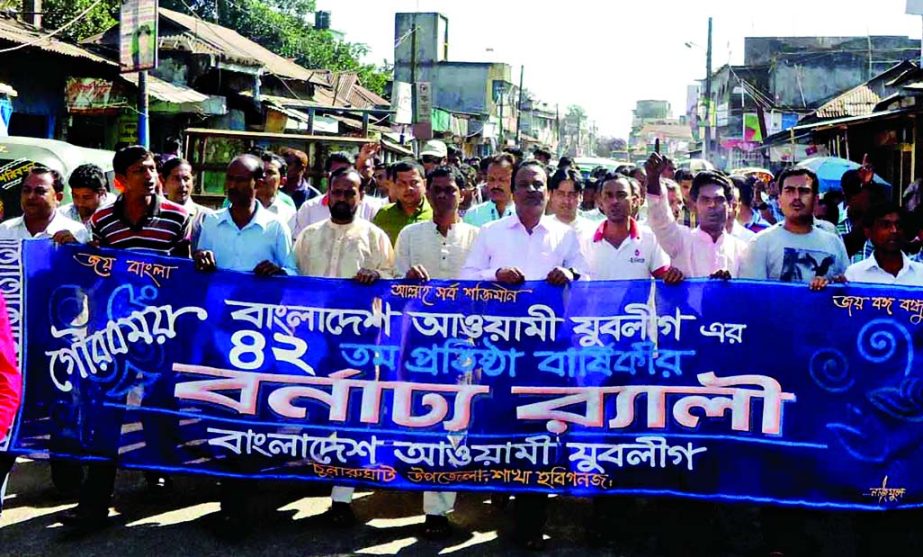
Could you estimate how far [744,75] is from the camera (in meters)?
48.1

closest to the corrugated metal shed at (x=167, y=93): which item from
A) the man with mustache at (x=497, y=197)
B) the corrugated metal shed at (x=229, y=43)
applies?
the corrugated metal shed at (x=229, y=43)

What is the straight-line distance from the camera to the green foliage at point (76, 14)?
950 inches

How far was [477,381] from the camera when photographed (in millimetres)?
4730

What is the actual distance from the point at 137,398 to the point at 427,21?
56.1 metres

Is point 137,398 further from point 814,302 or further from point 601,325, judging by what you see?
point 814,302

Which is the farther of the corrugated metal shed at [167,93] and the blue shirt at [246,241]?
the corrugated metal shed at [167,93]

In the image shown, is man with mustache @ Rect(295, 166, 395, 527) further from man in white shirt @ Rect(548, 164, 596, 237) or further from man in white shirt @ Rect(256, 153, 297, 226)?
man in white shirt @ Rect(256, 153, 297, 226)

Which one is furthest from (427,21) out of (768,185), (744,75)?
(768,185)

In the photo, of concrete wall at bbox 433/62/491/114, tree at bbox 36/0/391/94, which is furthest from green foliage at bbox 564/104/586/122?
tree at bbox 36/0/391/94

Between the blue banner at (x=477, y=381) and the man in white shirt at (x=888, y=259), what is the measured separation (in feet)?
0.77

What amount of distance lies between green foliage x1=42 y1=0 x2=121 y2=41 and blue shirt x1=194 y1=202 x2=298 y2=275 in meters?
18.8

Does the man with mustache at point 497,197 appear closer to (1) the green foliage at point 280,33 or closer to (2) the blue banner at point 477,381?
(2) the blue banner at point 477,381

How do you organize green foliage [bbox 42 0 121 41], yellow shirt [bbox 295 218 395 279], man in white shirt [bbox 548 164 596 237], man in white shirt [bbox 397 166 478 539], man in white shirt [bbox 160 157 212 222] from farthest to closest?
green foliage [bbox 42 0 121 41] < man in white shirt [bbox 160 157 212 222] < man in white shirt [bbox 548 164 596 237] < man in white shirt [bbox 397 166 478 539] < yellow shirt [bbox 295 218 395 279]

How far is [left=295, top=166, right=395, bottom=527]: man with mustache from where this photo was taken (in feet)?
17.2
